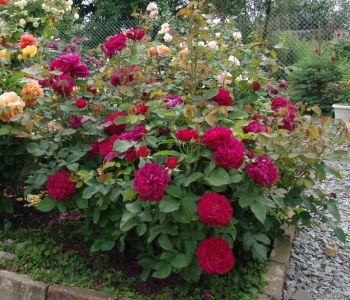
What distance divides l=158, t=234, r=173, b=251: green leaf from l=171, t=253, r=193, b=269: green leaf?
58mm

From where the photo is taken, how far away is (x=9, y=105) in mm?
1750

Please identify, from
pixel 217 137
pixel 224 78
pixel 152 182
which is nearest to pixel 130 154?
pixel 152 182

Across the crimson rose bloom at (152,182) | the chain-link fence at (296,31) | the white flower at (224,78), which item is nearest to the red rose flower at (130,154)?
the crimson rose bloom at (152,182)

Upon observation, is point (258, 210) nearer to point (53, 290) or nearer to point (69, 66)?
point (53, 290)

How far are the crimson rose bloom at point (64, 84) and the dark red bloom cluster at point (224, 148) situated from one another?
2.39 ft

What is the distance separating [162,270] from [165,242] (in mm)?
141

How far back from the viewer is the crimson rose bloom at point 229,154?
142cm

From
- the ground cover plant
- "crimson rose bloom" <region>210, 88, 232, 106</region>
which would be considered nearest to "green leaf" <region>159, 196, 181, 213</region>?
the ground cover plant

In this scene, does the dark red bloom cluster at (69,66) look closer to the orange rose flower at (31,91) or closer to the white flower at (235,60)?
the orange rose flower at (31,91)

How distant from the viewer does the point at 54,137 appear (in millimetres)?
1948

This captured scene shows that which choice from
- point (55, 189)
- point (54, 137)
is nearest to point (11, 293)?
point (55, 189)

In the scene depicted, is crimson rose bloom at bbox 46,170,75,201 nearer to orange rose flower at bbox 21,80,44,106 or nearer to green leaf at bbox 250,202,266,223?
orange rose flower at bbox 21,80,44,106

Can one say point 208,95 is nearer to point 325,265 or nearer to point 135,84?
point 135,84

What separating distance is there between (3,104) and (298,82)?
6.50 meters
